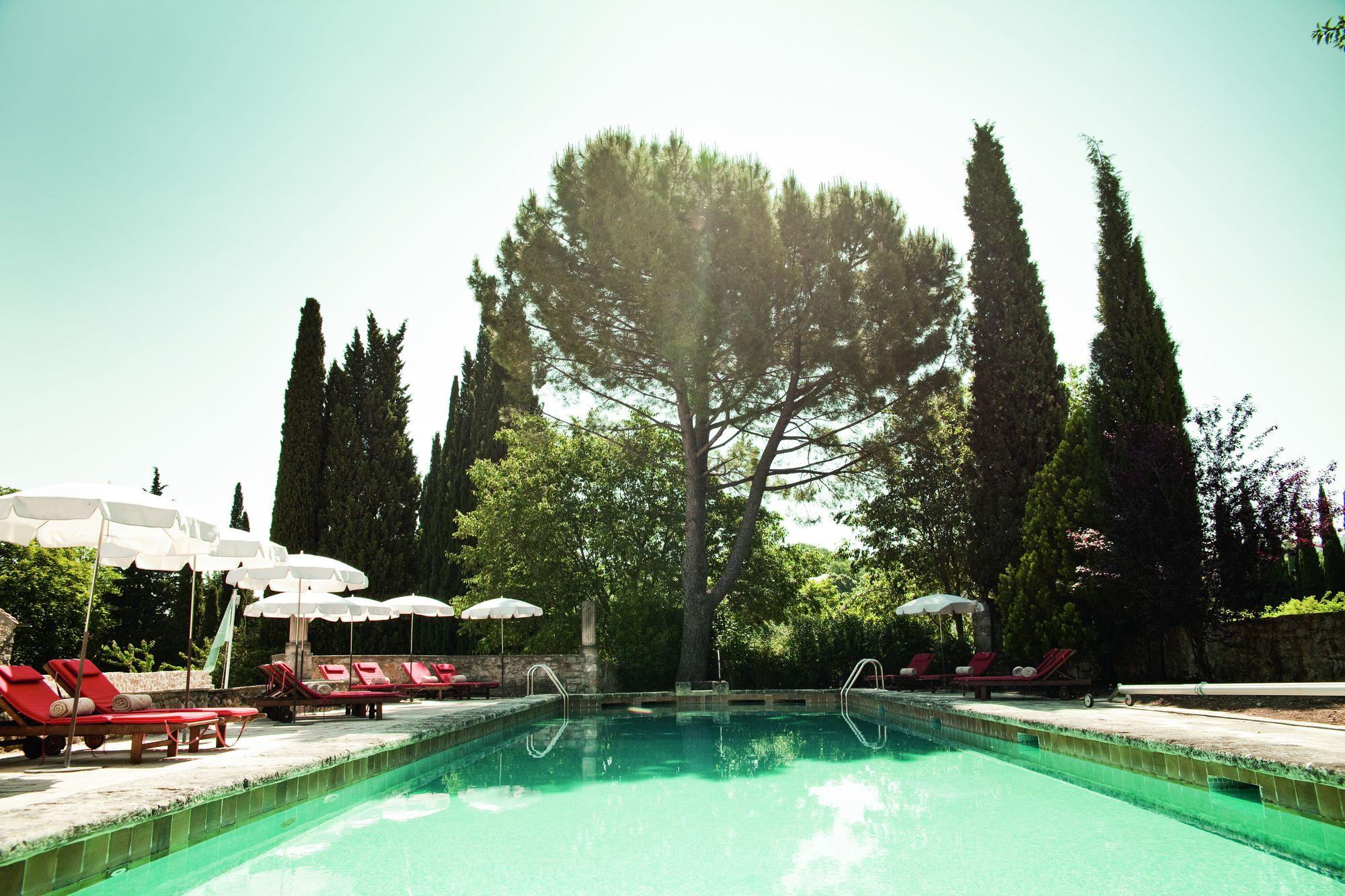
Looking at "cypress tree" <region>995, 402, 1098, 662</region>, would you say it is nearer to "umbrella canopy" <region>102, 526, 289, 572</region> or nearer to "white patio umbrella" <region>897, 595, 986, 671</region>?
"white patio umbrella" <region>897, 595, 986, 671</region>

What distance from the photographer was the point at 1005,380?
1580cm

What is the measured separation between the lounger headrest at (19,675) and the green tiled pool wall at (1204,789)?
789 centimetres

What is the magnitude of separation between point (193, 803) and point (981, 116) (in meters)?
18.3

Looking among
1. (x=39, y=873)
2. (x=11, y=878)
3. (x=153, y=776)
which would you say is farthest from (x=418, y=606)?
(x=11, y=878)

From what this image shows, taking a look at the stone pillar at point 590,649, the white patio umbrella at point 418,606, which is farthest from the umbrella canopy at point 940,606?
the white patio umbrella at point 418,606

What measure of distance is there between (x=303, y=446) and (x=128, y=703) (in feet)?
58.0

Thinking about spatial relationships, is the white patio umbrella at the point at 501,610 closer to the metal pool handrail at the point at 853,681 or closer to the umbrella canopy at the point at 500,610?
the umbrella canopy at the point at 500,610

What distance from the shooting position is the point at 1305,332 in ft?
36.6

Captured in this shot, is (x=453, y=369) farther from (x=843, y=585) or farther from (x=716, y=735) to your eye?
(x=843, y=585)

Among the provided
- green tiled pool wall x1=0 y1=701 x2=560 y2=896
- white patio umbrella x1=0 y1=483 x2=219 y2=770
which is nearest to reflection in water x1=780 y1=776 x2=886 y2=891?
green tiled pool wall x1=0 y1=701 x2=560 y2=896

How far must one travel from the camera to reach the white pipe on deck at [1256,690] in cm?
639

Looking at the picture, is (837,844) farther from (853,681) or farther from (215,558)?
(853,681)

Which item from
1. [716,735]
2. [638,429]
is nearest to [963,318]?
[638,429]

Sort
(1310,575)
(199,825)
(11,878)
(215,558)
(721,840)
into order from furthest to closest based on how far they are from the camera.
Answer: (1310,575)
(215,558)
(721,840)
(199,825)
(11,878)
